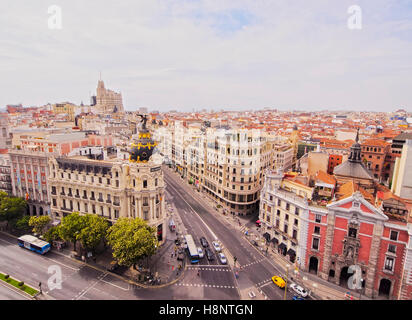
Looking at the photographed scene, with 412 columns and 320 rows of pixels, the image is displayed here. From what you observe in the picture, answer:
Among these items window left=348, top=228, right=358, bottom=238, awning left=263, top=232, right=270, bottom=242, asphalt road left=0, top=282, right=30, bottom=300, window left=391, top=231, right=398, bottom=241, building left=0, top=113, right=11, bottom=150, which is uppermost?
building left=0, top=113, right=11, bottom=150

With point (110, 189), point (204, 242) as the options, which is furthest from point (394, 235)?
point (110, 189)

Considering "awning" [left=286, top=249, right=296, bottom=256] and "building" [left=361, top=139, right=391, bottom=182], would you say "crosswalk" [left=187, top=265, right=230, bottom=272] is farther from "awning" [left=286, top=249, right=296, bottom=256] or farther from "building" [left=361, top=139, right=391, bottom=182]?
"building" [left=361, top=139, right=391, bottom=182]

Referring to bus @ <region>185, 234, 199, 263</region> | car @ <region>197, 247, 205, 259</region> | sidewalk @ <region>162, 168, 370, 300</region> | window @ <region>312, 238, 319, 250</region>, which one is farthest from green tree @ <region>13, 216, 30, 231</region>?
→ window @ <region>312, 238, 319, 250</region>

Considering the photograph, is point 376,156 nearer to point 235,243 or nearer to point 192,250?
point 235,243

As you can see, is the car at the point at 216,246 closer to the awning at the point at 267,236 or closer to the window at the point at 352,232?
the awning at the point at 267,236
